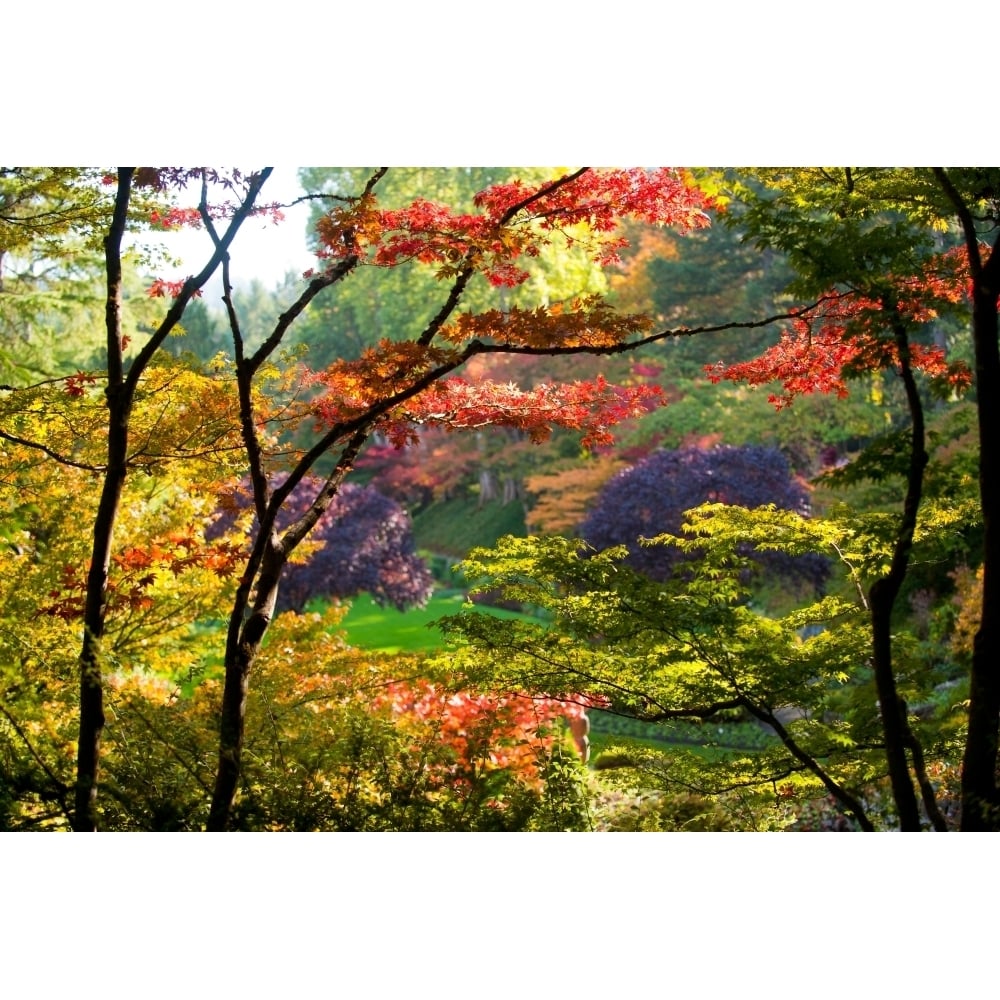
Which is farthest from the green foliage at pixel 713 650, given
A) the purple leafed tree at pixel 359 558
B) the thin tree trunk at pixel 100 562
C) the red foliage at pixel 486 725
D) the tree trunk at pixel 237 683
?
the thin tree trunk at pixel 100 562

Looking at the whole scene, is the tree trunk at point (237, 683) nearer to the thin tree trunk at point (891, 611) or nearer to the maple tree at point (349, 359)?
the maple tree at point (349, 359)

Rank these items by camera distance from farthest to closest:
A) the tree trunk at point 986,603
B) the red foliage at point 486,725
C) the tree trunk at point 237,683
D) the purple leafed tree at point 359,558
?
the purple leafed tree at point 359,558 < the red foliage at point 486,725 < the tree trunk at point 237,683 < the tree trunk at point 986,603

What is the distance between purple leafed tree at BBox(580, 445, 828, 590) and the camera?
4.14m

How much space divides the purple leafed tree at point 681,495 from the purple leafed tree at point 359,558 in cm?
81

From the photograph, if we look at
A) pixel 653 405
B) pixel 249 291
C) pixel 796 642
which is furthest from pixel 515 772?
pixel 249 291

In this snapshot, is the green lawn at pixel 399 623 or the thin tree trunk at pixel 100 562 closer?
the thin tree trunk at pixel 100 562

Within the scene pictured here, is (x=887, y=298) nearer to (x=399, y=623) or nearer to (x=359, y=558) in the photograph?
(x=399, y=623)

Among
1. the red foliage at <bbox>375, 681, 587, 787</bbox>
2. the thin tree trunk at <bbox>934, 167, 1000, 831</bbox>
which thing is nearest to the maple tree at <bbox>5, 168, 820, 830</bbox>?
the red foliage at <bbox>375, 681, 587, 787</bbox>

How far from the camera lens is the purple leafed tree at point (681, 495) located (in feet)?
13.6

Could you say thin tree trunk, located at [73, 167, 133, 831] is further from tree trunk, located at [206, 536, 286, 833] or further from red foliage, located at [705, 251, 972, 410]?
red foliage, located at [705, 251, 972, 410]

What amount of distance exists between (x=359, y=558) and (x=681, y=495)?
56.6 inches

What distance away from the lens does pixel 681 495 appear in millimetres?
4270

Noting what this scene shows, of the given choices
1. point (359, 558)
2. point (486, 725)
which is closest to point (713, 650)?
point (486, 725)

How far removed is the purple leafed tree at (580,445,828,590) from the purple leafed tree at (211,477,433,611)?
808mm
